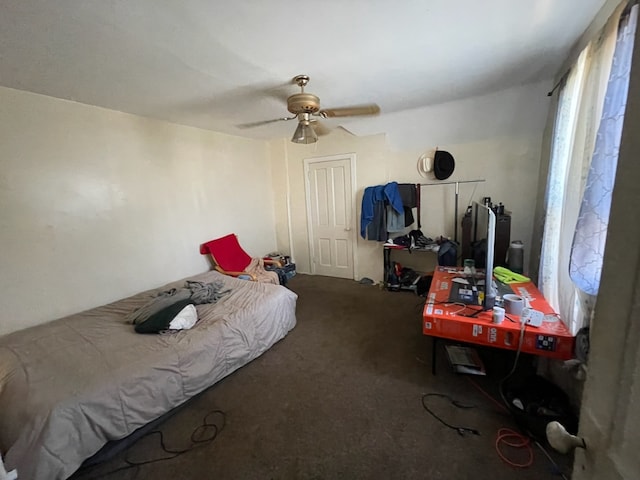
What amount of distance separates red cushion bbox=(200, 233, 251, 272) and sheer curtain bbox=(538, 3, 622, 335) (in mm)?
3396

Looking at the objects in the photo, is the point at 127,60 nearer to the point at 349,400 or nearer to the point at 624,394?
the point at 624,394

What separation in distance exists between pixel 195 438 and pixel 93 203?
7.81ft

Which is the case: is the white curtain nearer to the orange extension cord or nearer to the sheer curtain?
the sheer curtain

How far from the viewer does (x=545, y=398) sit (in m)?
1.75

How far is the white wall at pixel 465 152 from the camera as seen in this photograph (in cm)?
310

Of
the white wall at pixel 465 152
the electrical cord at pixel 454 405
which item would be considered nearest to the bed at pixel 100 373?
the electrical cord at pixel 454 405

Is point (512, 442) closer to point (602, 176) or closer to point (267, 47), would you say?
point (602, 176)

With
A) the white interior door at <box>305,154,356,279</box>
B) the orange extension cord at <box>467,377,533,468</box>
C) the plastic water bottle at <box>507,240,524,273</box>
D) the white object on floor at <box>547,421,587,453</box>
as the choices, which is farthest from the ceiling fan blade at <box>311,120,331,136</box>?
the white object on floor at <box>547,421,587,453</box>

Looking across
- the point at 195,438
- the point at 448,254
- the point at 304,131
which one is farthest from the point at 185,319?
the point at 448,254

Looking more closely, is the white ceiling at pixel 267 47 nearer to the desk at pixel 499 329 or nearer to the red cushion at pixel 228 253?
the red cushion at pixel 228 253

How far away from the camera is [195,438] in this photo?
69.5 inches

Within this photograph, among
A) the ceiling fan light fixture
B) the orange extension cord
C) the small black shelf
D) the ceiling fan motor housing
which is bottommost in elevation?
the orange extension cord

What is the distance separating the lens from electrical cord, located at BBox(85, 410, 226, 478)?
1.61 m

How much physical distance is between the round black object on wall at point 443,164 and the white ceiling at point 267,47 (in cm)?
89
